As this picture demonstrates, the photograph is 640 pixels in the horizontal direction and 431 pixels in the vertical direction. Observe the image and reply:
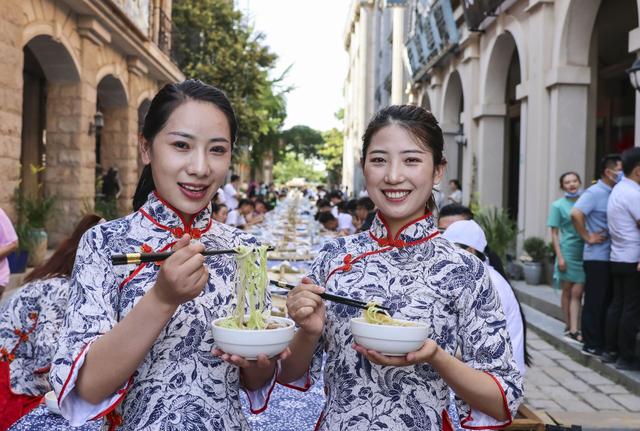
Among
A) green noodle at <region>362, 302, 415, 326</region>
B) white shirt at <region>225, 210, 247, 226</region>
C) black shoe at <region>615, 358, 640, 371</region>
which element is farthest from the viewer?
white shirt at <region>225, 210, 247, 226</region>

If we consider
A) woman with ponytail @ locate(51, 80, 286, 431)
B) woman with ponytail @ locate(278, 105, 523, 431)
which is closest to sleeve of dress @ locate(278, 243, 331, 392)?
woman with ponytail @ locate(278, 105, 523, 431)

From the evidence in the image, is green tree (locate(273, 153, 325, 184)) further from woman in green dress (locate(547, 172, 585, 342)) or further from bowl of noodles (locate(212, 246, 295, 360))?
bowl of noodles (locate(212, 246, 295, 360))

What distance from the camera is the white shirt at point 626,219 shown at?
6.16 meters

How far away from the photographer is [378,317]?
1812 millimetres

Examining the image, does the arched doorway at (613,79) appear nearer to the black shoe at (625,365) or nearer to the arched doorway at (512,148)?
the arched doorway at (512,148)

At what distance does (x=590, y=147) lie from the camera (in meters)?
11.8

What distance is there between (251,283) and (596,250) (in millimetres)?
5695

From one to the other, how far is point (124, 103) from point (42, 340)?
47.6ft

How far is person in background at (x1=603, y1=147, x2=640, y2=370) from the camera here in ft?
20.3

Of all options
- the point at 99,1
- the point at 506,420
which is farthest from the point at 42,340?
the point at 99,1

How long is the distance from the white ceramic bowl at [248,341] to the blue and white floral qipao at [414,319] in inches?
12.8

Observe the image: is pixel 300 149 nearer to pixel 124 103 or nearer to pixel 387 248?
pixel 124 103

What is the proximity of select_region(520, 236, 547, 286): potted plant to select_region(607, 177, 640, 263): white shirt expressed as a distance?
442 cm

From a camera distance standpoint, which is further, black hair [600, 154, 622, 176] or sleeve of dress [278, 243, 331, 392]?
black hair [600, 154, 622, 176]
